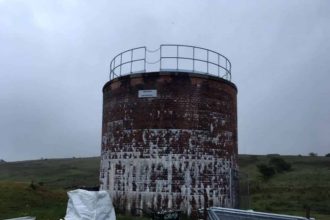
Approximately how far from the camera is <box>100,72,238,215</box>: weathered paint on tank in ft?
52.7

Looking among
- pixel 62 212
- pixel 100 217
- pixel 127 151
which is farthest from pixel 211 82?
pixel 62 212

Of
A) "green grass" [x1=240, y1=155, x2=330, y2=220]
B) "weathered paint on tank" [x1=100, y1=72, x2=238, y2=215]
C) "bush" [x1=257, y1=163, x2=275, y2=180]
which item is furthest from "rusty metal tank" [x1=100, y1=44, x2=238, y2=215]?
"bush" [x1=257, y1=163, x2=275, y2=180]

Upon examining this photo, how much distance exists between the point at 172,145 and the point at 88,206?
404cm

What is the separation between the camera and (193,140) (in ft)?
53.8

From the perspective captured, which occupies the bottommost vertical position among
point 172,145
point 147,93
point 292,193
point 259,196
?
point 259,196

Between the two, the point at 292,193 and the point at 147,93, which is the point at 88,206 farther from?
the point at 292,193

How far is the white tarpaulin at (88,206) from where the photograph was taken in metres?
14.3

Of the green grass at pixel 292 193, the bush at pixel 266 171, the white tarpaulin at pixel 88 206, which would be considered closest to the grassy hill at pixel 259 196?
the green grass at pixel 292 193

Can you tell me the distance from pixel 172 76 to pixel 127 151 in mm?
3645

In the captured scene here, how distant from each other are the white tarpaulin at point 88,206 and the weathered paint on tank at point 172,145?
178 centimetres

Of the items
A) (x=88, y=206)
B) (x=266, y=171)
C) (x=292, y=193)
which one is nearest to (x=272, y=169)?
(x=266, y=171)

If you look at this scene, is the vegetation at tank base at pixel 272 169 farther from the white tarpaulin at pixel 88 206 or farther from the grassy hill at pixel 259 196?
the white tarpaulin at pixel 88 206

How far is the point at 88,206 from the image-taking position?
47.7 feet

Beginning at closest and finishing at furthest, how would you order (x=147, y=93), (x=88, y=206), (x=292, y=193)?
(x=88, y=206), (x=147, y=93), (x=292, y=193)
